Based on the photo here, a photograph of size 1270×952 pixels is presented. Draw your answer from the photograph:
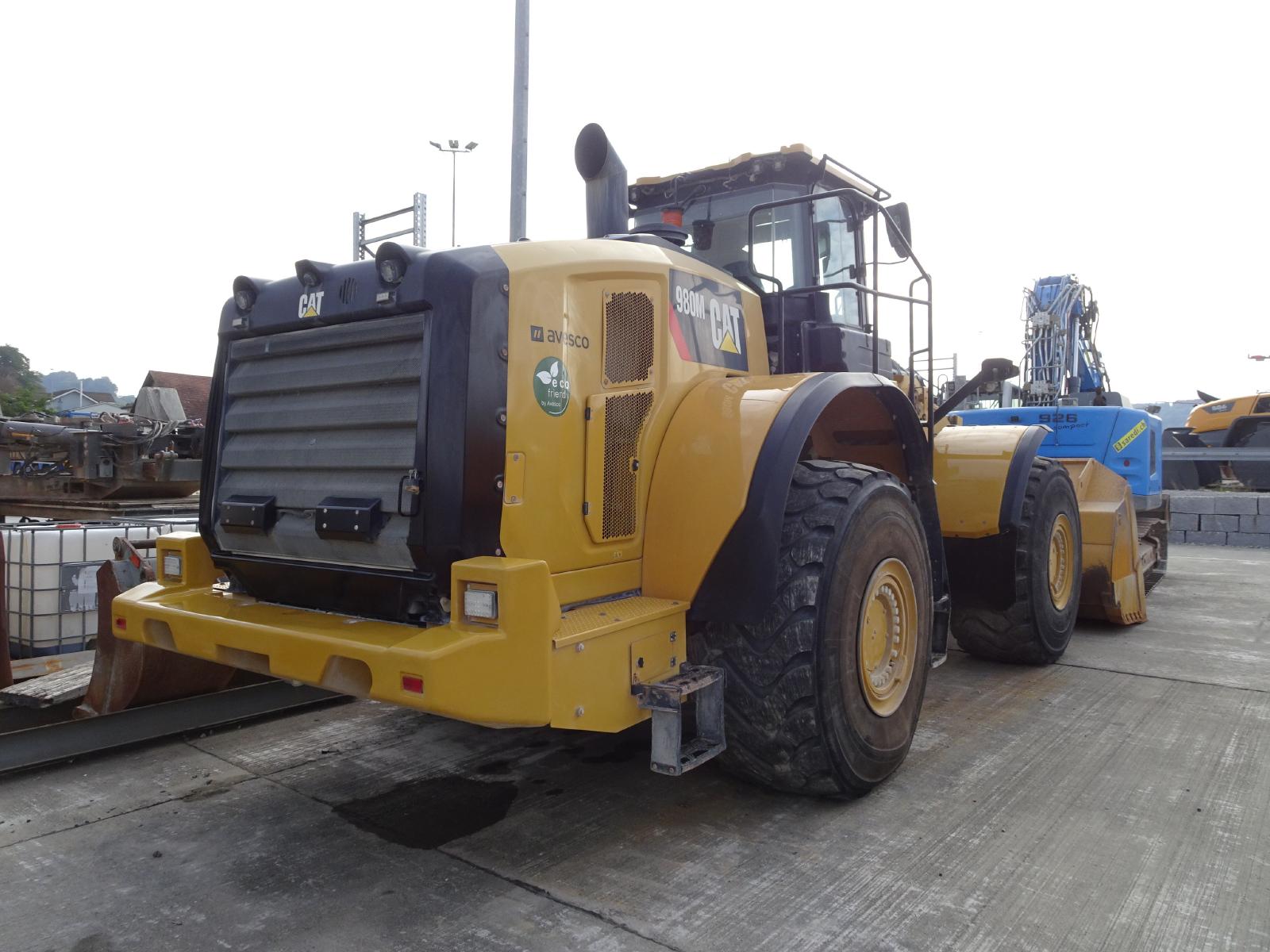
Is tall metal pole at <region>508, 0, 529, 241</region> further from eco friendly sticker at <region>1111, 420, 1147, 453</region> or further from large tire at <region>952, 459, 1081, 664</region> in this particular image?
eco friendly sticker at <region>1111, 420, 1147, 453</region>

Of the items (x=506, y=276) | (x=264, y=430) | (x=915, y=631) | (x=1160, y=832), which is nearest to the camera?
(x=506, y=276)

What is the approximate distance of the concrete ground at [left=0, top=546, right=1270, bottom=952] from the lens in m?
2.81

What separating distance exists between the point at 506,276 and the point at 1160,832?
3.10m

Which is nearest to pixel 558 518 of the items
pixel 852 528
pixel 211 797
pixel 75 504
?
pixel 852 528

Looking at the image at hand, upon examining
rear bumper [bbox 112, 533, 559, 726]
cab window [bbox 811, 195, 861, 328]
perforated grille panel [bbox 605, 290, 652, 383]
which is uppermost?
cab window [bbox 811, 195, 861, 328]

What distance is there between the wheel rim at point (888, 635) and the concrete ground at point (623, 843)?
0.39m

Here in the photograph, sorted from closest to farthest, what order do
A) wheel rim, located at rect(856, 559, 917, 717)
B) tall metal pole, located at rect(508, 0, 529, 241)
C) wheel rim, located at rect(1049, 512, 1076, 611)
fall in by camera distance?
1. wheel rim, located at rect(856, 559, 917, 717)
2. wheel rim, located at rect(1049, 512, 1076, 611)
3. tall metal pole, located at rect(508, 0, 529, 241)

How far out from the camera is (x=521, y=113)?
27.4 ft

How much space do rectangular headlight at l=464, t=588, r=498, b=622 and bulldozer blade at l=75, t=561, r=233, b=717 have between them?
7.19 feet

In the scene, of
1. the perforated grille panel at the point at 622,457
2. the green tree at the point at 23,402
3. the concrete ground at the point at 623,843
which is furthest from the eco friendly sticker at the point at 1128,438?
the green tree at the point at 23,402

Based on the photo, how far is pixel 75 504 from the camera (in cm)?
872

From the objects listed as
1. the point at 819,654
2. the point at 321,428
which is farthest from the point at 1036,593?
the point at 321,428

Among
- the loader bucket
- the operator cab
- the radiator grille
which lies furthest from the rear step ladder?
the loader bucket

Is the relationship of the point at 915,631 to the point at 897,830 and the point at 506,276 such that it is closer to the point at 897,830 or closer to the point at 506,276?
the point at 897,830
